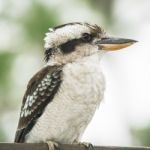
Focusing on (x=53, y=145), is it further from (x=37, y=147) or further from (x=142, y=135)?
(x=142, y=135)

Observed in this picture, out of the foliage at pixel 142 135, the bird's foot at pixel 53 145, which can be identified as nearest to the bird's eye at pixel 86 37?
the bird's foot at pixel 53 145

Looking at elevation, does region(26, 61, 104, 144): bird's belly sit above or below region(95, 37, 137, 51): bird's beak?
below

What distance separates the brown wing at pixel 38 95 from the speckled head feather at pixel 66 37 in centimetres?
26

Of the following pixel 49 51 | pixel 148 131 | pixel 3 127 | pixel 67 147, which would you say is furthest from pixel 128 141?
pixel 67 147

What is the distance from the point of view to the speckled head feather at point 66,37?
22.3 feet

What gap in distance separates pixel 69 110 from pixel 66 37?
697 mm

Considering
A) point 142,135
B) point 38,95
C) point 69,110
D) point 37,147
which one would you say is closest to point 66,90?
point 69,110

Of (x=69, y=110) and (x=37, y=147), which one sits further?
(x=69, y=110)

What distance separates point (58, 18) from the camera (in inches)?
387

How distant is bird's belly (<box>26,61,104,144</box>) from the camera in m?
6.33

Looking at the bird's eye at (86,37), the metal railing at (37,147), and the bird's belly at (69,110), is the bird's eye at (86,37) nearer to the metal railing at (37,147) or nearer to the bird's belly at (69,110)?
the bird's belly at (69,110)

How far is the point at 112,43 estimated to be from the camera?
6.81 metres

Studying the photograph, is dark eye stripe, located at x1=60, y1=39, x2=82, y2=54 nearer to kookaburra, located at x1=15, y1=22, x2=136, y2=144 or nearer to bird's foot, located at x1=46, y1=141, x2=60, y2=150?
kookaburra, located at x1=15, y1=22, x2=136, y2=144

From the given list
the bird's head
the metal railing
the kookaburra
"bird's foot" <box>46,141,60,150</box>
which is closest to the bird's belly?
the kookaburra
